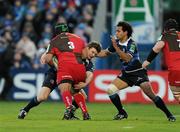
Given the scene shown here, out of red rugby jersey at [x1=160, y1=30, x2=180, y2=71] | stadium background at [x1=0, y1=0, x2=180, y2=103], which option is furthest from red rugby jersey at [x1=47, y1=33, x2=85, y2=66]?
stadium background at [x1=0, y1=0, x2=180, y2=103]

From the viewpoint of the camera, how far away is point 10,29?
95.9ft

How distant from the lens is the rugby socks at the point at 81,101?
56.6 ft

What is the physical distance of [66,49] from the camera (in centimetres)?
1716

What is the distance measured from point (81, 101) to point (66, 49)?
1.13 meters

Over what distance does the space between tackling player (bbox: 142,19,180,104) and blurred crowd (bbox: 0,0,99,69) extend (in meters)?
10.5

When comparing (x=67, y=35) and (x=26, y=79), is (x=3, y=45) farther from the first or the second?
(x=67, y=35)

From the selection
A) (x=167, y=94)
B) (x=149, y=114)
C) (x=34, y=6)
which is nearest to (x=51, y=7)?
(x=34, y=6)

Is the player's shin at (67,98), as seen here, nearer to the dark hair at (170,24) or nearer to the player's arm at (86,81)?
the player's arm at (86,81)

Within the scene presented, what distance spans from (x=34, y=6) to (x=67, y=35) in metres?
12.9

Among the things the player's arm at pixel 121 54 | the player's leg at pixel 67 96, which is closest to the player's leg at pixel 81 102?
the player's leg at pixel 67 96

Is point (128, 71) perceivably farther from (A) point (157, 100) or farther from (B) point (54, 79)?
(B) point (54, 79)

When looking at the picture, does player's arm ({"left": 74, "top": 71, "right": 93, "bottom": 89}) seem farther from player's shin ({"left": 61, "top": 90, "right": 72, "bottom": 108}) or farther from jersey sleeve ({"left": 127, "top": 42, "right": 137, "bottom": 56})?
jersey sleeve ({"left": 127, "top": 42, "right": 137, "bottom": 56})

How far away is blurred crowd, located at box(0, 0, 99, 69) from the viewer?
28.2 meters

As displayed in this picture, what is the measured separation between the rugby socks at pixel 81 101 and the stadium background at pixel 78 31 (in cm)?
942
